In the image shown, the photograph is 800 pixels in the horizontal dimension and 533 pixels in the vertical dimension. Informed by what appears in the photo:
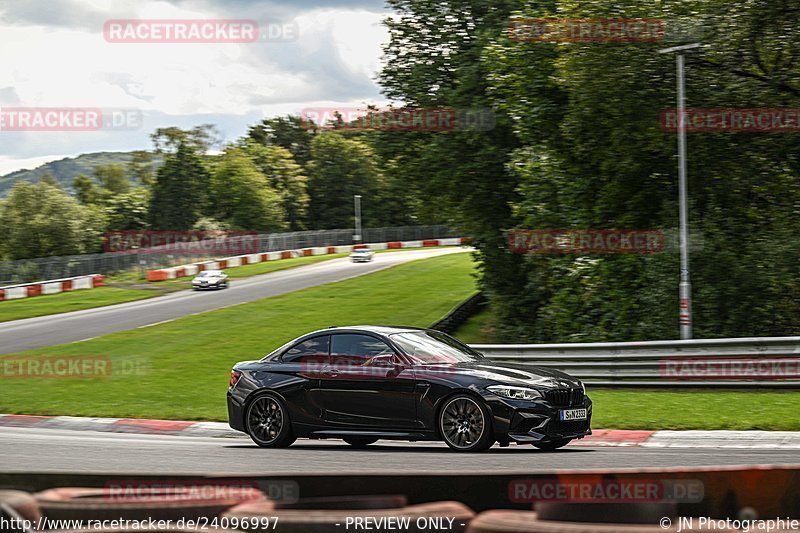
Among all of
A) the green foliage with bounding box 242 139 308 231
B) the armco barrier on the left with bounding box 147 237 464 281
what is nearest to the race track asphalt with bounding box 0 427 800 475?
the armco barrier on the left with bounding box 147 237 464 281

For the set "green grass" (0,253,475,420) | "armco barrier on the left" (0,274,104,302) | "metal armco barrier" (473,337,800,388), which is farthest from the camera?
"armco barrier on the left" (0,274,104,302)

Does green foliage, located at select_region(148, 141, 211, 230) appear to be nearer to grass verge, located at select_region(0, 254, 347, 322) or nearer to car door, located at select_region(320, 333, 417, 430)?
grass verge, located at select_region(0, 254, 347, 322)

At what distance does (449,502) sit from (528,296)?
27393 millimetres

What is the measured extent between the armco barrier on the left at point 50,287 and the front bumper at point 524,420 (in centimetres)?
4298

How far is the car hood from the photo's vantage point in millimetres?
11258

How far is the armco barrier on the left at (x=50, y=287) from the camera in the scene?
49.4 m

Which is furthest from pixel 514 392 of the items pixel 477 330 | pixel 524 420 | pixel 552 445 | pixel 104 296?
pixel 104 296

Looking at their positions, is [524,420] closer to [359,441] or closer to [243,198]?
[359,441]

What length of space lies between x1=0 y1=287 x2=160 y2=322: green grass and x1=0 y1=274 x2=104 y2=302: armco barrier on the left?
0.72 metres

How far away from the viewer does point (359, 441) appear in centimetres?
1254

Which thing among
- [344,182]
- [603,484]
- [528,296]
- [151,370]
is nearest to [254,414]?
[603,484]

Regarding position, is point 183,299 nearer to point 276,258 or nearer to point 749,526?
point 276,258

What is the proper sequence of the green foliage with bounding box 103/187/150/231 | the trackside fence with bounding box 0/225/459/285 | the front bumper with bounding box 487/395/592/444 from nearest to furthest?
the front bumper with bounding box 487/395/592/444, the trackside fence with bounding box 0/225/459/285, the green foliage with bounding box 103/187/150/231

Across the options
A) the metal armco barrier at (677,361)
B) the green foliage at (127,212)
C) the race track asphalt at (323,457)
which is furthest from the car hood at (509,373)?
the green foliage at (127,212)
